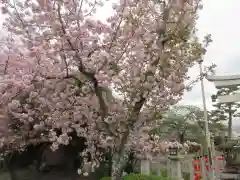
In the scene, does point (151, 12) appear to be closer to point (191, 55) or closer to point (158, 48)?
point (158, 48)

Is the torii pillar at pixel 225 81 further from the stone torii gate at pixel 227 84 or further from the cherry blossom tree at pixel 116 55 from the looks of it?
the cherry blossom tree at pixel 116 55

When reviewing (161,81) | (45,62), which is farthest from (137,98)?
(45,62)

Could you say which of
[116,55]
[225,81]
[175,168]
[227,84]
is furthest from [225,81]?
[116,55]

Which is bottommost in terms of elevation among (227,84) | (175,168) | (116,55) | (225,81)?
(175,168)

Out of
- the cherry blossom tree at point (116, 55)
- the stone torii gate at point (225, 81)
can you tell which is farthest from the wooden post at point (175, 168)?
the stone torii gate at point (225, 81)

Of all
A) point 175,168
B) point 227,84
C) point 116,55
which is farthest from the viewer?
point 227,84

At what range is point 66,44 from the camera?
16.6 feet

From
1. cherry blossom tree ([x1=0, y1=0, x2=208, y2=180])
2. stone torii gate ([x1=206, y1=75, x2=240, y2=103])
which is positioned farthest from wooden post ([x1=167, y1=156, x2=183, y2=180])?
stone torii gate ([x1=206, y1=75, x2=240, y2=103])

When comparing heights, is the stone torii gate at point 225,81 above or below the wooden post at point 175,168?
above

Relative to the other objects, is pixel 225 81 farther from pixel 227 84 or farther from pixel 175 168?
pixel 175 168

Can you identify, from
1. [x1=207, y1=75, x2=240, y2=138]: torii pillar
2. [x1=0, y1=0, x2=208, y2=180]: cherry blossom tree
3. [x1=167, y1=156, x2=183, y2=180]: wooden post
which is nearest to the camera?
[x1=0, y1=0, x2=208, y2=180]: cherry blossom tree

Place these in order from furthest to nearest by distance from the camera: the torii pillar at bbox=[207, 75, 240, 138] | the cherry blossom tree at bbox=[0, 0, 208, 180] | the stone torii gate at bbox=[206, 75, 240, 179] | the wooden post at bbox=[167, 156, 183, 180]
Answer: the torii pillar at bbox=[207, 75, 240, 138]
the stone torii gate at bbox=[206, 75, 240, 179]
the wooden post at bbox=[167, 156, 183, 180]
the cherry blossom tree at bbox=[0, 0, 208, 180]

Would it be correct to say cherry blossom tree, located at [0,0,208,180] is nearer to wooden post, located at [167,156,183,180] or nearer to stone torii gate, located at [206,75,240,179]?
wooden post, located at [167,156,183,180]

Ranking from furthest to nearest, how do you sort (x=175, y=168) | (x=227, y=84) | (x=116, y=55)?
(x=227, y=84) < (x=175, y=168) < (x=116, y=55)
